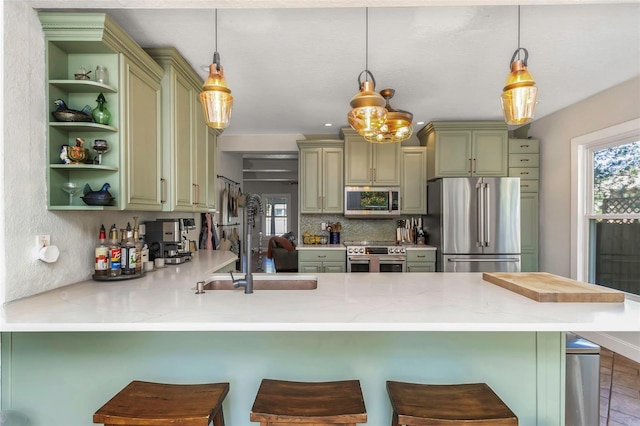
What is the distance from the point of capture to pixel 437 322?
1.20 m

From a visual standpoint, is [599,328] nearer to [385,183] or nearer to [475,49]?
[475,49]

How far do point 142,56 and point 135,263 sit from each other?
126 centimetres

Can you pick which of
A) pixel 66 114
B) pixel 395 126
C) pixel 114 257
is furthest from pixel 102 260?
pixel 395 126

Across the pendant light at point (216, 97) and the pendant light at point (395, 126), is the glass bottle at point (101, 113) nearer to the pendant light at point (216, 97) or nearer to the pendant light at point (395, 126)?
the pendant light at point (216, 97)

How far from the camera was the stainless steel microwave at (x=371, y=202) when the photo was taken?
173 inches

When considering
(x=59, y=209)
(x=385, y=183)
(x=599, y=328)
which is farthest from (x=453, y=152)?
(x=59, y=209)

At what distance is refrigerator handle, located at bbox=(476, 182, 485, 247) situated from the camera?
3889 millimetres

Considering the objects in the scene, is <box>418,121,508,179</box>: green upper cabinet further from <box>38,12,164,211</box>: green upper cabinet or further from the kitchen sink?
<box>38,12,164,211</box>: green upper cabinet

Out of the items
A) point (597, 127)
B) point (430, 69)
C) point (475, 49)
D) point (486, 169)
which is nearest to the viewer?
point (475, 49)

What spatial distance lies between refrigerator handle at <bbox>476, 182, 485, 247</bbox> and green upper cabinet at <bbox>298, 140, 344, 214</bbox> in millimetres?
1670

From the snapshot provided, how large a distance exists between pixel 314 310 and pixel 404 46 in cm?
200

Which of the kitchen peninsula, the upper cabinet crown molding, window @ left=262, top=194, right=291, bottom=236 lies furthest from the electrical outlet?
window @ left=262, top=194, right=291, bottom=236

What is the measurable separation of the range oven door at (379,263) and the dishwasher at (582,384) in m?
2.37

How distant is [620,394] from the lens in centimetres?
245
